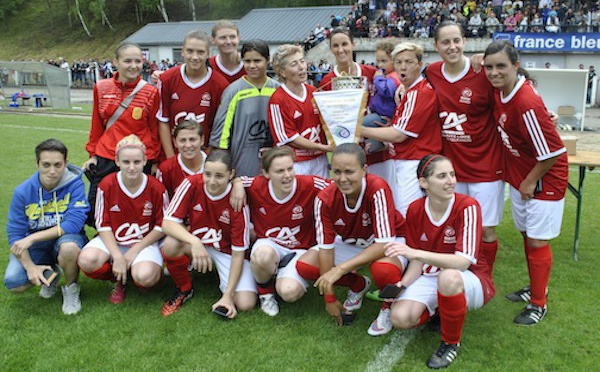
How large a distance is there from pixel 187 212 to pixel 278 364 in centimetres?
143

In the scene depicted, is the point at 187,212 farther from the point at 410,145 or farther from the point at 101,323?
the point at 410,145

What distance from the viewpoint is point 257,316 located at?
392 cm

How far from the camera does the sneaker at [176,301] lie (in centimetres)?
399

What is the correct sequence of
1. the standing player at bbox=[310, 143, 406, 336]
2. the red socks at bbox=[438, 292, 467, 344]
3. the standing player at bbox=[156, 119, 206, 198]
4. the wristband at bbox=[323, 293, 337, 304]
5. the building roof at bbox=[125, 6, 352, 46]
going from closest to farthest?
the red socks at bbox=[438, 292, 467, 344]
the standing player at bbox=[310, 143, 406, 336]
the wristband at bbox=[323, 293, 337, 304]
the standing player at bbox=[156, 119, 206, 198]
the building roof at bbox=[125, 6, 352, 46]

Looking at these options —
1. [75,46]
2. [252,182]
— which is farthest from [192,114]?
[75,46]

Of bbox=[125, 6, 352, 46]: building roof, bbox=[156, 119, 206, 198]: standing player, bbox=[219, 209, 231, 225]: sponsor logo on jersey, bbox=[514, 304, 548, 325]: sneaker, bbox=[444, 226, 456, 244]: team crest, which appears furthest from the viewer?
bbox=[125, 6, 352, 46]: building roof

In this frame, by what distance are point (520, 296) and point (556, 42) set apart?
22.4 m

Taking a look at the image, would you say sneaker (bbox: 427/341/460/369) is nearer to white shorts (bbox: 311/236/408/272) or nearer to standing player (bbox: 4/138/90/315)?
white shorts (bbox: 311/236/408/272)

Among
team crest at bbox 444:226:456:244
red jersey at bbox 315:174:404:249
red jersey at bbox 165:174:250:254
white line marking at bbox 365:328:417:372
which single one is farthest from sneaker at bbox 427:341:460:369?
red jersey at bbox 165:174:250:254

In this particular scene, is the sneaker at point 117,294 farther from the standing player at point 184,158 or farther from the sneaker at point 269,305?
the sneaker at point 269,305

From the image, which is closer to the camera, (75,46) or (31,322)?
(31,322)

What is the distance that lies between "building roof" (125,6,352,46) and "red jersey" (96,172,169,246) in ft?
116

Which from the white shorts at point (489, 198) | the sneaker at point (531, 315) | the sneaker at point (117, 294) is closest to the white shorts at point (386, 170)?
the white shorts at point (489, 198)

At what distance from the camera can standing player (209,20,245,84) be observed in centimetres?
465
